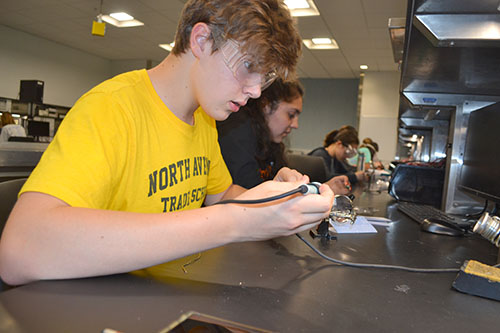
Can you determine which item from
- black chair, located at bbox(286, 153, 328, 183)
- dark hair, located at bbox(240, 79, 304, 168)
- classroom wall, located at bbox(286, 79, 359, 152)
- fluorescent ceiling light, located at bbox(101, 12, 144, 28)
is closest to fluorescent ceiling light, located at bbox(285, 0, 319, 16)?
fluorescent ceiling light, located at bbox(101, 12, 144, 28)

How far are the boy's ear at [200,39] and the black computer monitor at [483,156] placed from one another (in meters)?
0.97

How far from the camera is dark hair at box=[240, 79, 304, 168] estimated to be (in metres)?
1.73

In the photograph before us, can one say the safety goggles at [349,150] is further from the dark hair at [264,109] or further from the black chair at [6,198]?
the black chair at [6,198]

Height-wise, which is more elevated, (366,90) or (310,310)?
(366,90)

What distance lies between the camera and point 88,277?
573 mm

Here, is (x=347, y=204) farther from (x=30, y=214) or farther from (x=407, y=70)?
(x=30, y=214)

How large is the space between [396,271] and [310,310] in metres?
0.32

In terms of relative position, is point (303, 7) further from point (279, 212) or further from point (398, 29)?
point (279, 212)

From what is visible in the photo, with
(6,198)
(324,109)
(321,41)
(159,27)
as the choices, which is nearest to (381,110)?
(324,109)

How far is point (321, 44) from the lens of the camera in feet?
20.3

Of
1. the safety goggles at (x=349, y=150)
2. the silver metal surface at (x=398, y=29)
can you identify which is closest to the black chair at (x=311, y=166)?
the safety goggles at (x=349, y=150)

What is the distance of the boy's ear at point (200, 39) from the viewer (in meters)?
0.76

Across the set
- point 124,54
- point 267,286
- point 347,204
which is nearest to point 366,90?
point 124,54

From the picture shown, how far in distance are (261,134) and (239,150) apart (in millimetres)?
190
